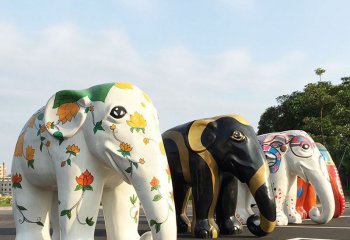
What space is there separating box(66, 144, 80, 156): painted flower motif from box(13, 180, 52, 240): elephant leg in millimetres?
634

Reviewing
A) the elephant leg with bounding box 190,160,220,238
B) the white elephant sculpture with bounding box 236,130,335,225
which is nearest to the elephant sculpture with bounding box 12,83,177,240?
the elephant leg with bounding box 190,160,220,238

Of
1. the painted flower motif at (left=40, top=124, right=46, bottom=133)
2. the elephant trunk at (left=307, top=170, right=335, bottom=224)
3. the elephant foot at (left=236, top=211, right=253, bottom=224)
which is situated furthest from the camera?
the elephant foot at (left=236, top=211, right=253, bottom=224)

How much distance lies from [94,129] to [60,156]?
12.2 inches

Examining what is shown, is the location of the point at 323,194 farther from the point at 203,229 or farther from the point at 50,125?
the point at 50,125

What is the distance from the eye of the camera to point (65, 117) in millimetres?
3652

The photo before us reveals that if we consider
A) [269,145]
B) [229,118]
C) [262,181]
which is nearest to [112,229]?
[262,181]

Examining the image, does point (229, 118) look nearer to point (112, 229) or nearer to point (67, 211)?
point (112, 229)

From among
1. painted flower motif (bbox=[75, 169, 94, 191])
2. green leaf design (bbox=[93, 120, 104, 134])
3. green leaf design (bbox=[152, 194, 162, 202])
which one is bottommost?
green leaf design (bbox=[152, 194, 162, 202])

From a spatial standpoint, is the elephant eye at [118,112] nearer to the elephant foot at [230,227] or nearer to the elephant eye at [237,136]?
the elephant eye at [237,136]

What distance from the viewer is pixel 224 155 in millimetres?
6758

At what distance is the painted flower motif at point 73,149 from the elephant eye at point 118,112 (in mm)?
351

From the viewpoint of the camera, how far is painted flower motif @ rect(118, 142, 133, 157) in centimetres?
336

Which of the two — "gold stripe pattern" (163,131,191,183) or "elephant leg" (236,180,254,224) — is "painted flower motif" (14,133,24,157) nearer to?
"gold stripe pattern" (163,131,191,183)

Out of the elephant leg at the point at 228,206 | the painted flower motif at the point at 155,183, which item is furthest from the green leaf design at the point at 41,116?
the elephant leg at the point at 228,206
